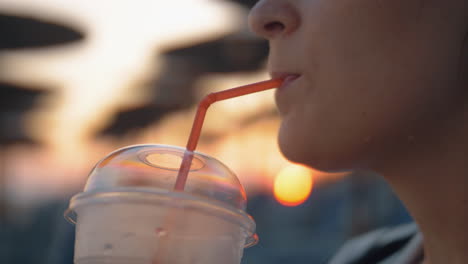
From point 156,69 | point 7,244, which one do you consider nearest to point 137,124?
point 156,69

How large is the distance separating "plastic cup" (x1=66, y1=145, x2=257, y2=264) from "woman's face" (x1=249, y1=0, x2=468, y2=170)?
0.62 ft

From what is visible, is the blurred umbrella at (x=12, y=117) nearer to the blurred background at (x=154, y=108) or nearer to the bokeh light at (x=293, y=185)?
the blurred background at (x=154, y=108)

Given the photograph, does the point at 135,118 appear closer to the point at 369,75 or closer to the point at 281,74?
the point at 281,74

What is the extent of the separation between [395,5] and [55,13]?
12.8 ft

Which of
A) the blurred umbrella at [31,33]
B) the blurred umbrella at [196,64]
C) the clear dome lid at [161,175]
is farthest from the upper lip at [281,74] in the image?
the blurred umbrella at [31,33]

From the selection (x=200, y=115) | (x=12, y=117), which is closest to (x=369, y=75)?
(x=200, y=115)

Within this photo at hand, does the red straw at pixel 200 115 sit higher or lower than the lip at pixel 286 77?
lower

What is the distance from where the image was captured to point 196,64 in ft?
16.2

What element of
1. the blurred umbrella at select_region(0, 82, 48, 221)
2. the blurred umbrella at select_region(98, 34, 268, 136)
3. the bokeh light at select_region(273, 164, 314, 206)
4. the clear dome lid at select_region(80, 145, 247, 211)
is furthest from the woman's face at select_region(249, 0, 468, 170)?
the blurred umbrella at select_region(0, 82, 48, 221)

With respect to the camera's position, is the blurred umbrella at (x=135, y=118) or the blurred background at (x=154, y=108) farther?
the blurred umbrella at (x=135, y=118)

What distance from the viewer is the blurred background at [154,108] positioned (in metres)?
4.29

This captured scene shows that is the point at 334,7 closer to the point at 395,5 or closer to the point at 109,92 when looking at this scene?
the point at 395,5

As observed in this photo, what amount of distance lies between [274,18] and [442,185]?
36cm

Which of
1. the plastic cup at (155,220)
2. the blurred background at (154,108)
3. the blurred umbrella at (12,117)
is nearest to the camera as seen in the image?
the plastic cup at (155,220)
